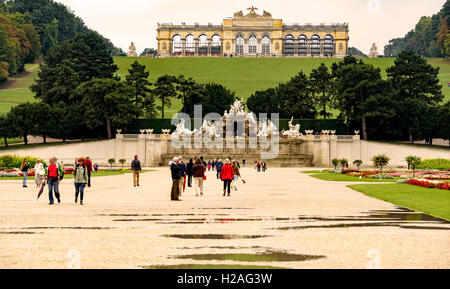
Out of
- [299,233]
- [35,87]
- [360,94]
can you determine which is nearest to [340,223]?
[299,233]

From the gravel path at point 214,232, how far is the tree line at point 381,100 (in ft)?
202

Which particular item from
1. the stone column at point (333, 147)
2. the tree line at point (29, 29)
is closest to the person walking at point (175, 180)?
the stone column at point (333, 147)

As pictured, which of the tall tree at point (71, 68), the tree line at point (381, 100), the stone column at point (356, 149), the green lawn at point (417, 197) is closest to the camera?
the green lawn at point (417, 197)

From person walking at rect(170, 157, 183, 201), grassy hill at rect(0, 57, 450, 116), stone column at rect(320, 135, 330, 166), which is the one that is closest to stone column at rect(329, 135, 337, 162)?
stone column at rect(320, 135, 330, 166)

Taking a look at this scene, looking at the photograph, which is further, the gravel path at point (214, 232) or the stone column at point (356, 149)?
the stone column at point (356, 149)

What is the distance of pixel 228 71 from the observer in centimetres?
14075

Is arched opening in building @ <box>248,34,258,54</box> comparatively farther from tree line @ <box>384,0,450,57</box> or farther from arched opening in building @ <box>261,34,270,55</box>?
tree line @ <box>384,0,450,57</box>

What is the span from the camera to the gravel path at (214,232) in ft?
45.4

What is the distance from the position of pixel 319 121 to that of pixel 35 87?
43841 millimetres

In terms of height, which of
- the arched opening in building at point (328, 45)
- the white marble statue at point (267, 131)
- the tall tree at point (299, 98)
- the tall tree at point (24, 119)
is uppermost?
the arched opening in building at point (328, 45)

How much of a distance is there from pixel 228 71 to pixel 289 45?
47.7 meters

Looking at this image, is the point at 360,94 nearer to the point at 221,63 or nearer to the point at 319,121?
the point at 319,121

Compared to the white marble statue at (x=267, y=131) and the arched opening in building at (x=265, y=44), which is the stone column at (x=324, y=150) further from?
the arched opening in building at (x=265, y=44)
